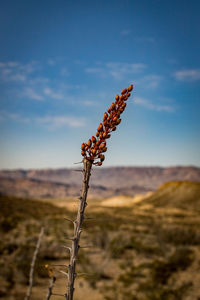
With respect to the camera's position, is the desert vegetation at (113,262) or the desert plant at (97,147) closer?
the desert plant at (97,147)

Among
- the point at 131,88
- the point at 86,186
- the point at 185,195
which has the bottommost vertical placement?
the point at 185,195

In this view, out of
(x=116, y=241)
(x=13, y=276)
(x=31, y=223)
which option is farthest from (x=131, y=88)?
(x=31, y=223)

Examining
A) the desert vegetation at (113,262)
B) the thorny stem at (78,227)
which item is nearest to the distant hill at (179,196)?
the desert vegetation at (113,262)

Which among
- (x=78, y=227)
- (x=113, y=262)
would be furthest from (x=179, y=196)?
(x=78, y=227)

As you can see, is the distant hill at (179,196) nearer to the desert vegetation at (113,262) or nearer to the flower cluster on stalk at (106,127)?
the desert vegetation at (113,262)

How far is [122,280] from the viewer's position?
987 cm

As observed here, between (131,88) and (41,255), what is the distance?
12655mm

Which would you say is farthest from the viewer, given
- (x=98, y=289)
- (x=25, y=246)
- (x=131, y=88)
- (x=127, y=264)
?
(x=25, y=246)

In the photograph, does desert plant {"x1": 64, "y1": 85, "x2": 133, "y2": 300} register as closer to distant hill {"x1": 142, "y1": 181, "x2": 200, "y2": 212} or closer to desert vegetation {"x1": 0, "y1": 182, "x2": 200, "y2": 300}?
desert vegetation {"x1": 0, "y1": 182, "x2": 200, "y2": 300}

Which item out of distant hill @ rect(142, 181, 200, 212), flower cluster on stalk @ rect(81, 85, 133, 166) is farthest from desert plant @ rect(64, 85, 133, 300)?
distant hill @ rect(142, 181, 200, 212)

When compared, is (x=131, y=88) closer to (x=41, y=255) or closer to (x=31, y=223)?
(x=41, y=255)

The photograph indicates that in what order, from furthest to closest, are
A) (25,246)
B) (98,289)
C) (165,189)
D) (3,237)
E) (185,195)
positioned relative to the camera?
(165,189)
(185,195)
(3,237)
(25,246)
(98,289)

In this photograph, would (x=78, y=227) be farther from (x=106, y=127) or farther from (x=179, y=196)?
(x=179, y=196)

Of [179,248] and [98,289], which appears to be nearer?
[98,289]
